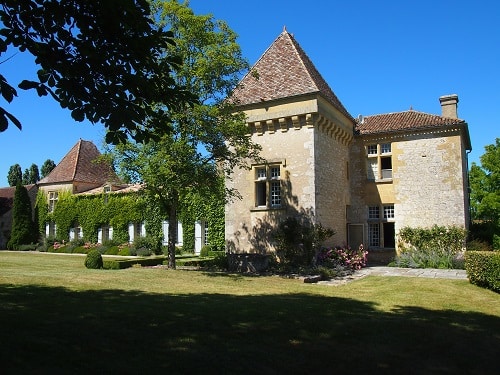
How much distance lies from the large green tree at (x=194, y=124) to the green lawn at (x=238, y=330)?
414 cm

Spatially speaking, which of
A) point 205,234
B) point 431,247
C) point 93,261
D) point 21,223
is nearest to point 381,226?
point 431,247

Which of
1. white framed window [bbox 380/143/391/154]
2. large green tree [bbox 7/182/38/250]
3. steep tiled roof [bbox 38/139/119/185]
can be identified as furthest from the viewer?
steep tiled roof [bbox 38/139/119/185]

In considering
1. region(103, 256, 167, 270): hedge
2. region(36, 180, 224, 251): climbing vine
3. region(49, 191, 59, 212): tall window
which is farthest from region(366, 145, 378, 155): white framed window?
region(49, 191, 59, 212): tall window

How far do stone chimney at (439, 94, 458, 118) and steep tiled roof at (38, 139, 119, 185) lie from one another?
24.7 metres

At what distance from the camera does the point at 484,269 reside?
1162 centimetres

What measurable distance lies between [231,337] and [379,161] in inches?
622

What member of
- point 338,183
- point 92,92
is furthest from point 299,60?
point 92,92

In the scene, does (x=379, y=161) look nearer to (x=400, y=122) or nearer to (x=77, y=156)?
(x=400, y=122)

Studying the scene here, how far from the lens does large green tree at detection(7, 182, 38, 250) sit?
3266 cm

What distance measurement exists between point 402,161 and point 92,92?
16393 mm

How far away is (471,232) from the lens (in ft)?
66.1

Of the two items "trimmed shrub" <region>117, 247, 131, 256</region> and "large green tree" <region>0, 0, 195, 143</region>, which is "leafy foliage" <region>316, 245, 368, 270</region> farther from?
"trimmed shrub" <region>117, 247, 131, 256</region>

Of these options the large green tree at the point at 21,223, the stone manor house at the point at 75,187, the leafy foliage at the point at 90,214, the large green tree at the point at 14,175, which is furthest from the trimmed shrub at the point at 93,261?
the large green tree at the point at 14,175

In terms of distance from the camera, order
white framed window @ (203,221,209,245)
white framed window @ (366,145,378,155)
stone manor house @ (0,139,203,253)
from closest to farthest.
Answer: white framed window @ (366,145,378,155) → white framed window @ (203,221,209,245) → stone manor house @ (0,139,203,253)
